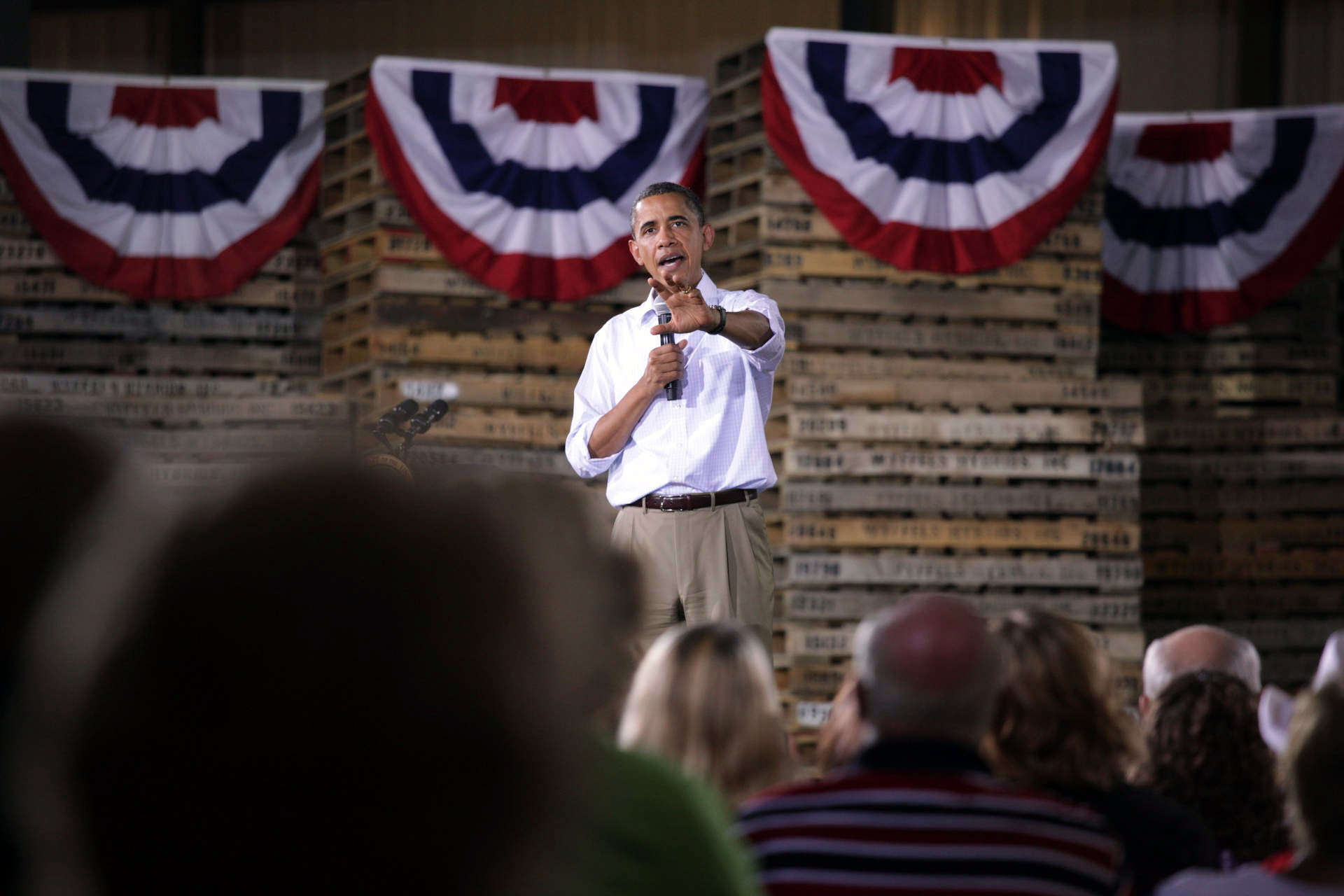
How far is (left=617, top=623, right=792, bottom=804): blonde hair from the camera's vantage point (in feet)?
9.15

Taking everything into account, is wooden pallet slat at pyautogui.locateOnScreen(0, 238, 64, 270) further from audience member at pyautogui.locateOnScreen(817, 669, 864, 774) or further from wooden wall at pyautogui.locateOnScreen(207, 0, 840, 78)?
audience member at pyautogui.locateOnScreen(817, 669, 864, 774)

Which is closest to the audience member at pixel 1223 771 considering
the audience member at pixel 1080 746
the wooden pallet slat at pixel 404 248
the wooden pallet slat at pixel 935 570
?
the audience member at pixel 1080 746

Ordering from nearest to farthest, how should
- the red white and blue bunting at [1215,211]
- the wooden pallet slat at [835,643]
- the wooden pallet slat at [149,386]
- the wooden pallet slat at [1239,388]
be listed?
1. the wooden pallet slat at [835,643]
2. the wooden pallet slat at [149,386]
3. the red white and blue bunting at [1215,211]
4. the wooden pallet slat at [1239,388]

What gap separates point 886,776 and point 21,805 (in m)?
1.47

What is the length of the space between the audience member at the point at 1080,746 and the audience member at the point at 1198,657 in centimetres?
70

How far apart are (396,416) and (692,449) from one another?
1237mm

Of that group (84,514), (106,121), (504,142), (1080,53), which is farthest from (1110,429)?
(84,514)

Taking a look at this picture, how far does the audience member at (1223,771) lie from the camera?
3.22 meters

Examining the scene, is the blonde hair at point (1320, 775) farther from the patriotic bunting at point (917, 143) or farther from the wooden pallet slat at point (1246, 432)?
the wooden pallet slat at point (1246, 432)

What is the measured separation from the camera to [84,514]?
117 cm

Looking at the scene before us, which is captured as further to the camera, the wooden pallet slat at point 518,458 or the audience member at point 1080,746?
the wooden pallet slat at point 518,458

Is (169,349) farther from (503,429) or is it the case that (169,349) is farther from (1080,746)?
(1080,746)

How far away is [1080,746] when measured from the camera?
2.80 metres

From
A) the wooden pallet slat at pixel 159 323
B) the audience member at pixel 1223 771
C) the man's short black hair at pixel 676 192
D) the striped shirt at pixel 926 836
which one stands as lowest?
the audience member at pixel 1223 771
